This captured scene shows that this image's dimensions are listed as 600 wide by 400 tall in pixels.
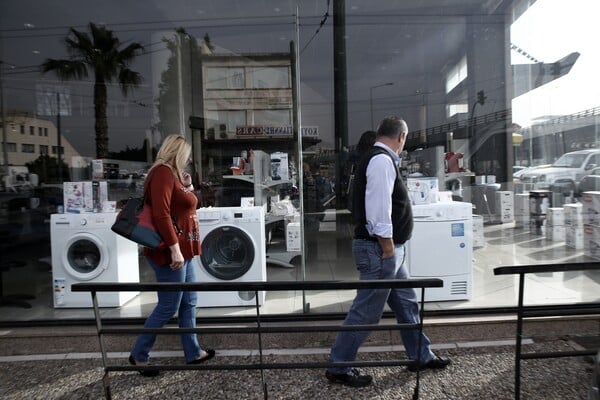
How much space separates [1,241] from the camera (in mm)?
5598

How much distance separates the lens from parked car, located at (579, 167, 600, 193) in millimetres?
5066

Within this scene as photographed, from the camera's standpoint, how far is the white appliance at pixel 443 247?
411 cm

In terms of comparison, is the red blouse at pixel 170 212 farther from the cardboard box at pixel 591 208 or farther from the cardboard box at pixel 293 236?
the cardboard box at pixel 591 208

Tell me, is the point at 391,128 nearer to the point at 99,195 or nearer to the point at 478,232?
the point at 99,195

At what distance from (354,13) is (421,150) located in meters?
2.21

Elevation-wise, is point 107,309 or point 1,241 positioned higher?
point 1,241

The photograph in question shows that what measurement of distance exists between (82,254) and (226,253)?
149 centimetres

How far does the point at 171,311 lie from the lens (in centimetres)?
290

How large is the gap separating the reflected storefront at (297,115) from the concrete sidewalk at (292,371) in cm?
112

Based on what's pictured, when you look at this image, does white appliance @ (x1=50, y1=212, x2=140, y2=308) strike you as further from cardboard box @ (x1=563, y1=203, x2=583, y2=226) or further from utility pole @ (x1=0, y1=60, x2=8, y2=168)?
cardboard box @ (x1=563, y1=203, x2=583, y2=226)

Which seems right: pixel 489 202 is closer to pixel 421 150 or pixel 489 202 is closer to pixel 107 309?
pixel 421 150

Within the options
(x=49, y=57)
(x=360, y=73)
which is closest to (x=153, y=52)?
(x=49, y=57)

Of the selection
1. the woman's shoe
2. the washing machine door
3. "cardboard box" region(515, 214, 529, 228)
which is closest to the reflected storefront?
"cardboard box" region(515, 214, 529, 228)

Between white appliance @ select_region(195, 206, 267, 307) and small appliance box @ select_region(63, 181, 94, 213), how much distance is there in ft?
4.05
